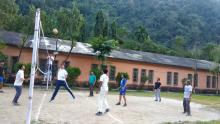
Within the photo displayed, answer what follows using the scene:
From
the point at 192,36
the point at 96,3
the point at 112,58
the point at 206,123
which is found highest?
the point at 96,3

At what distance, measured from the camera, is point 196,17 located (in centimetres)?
9325

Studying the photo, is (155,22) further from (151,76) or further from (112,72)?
(112,72)

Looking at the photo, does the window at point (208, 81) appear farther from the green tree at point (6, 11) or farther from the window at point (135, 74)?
the green tree at point (6, 11)

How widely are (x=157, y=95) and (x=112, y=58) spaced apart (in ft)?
58.0

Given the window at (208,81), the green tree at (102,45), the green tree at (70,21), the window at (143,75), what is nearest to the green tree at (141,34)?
the window at (208,81)

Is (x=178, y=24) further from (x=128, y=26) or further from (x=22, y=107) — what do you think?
(x=22, y=107)

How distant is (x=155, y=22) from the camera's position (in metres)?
90.6

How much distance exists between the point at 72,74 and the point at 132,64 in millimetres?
10306

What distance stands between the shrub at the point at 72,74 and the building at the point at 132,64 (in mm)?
2433

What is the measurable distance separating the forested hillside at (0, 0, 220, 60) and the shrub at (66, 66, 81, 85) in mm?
31259

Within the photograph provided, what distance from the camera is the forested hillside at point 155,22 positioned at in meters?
72.9

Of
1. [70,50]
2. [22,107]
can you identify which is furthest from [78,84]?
[22,107]

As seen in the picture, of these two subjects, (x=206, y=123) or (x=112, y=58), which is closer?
(x=206, y=123)

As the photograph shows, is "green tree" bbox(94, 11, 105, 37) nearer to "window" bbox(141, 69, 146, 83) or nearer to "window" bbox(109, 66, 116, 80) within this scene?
"window" bbox(141, 69, 146, 83)
